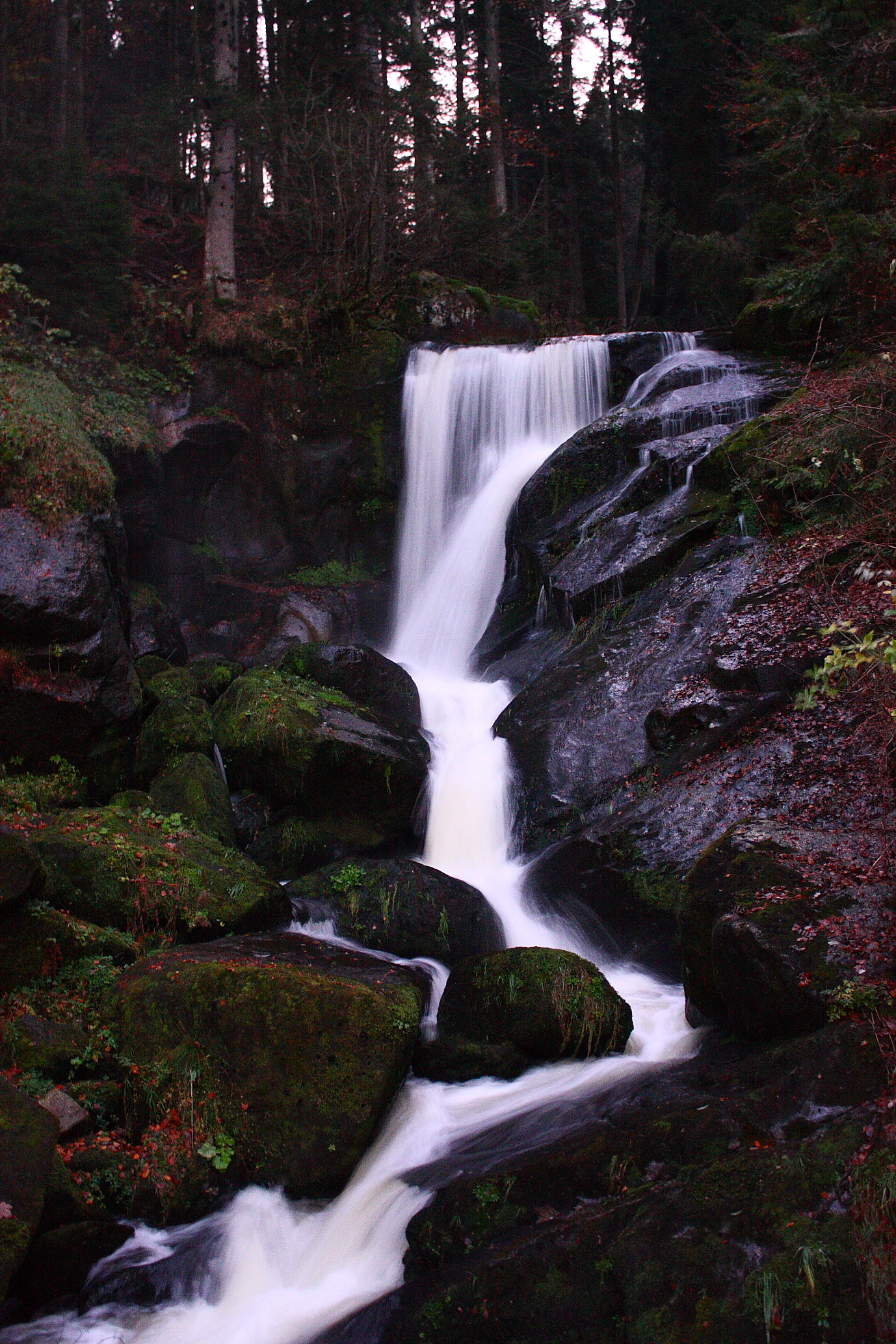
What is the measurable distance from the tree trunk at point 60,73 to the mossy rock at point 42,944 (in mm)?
22163

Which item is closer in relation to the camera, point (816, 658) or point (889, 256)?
point (816, 658)

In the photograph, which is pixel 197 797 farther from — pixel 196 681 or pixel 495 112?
pixel 495 112

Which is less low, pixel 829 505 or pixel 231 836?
pixel 829 505

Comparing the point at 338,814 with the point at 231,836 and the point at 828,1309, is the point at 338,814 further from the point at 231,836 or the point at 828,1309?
the point at 828,1309

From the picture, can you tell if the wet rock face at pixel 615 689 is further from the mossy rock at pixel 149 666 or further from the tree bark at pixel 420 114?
the tree bark at pixel 420 114

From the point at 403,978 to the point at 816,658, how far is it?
446cm

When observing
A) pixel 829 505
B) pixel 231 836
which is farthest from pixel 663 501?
pixel 231 836

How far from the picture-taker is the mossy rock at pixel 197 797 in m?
8.66

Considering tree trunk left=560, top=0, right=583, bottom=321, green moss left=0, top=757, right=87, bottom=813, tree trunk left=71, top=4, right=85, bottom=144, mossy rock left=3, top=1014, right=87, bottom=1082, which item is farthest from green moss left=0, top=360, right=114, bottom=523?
tree trunk left=560, top=0, right=583, bottom=321

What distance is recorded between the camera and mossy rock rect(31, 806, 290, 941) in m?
6.89

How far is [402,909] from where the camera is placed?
7.85 meters

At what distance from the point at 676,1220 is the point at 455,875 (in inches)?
203

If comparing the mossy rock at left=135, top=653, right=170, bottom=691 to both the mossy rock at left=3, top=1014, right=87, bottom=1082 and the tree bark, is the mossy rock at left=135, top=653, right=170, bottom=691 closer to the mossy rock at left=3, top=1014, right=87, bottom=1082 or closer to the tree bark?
the mossy rock at left=3, top=1014, right=87, bottom=1082

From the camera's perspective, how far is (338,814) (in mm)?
9352
